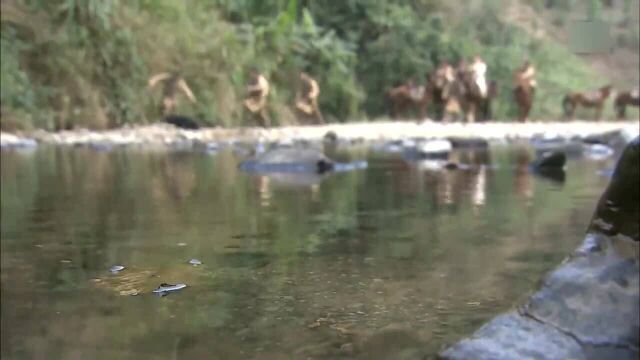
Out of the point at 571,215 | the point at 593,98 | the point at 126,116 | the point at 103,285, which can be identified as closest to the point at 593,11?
the point at 593,98

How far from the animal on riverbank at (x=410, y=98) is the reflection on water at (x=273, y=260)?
530 inches

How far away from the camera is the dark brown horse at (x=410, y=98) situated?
23.9 metres

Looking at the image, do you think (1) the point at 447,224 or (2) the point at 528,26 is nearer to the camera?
(1) the point at 447,224

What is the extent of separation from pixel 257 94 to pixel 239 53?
1.24 m

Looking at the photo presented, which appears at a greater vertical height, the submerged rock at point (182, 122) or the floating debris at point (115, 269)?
the floating debris at point (115, 269)

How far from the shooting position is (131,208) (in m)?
7.99

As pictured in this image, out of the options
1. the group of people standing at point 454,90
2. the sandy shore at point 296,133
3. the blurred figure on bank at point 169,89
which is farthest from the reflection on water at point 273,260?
the group of people standing at point 454,90

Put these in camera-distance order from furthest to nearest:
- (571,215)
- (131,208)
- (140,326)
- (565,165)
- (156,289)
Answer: (565,165) < (131,208) < (571,215) < (156,289) < (140,326)

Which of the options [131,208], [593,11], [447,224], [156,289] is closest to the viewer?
[156,289]

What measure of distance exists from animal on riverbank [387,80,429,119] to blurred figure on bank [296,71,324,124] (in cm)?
203

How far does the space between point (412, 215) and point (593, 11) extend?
2654cm

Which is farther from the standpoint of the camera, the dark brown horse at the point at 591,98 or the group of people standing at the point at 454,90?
the dark brown horse at the point at 591,98

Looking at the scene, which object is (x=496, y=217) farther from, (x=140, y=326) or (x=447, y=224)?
(x=140, y=326)

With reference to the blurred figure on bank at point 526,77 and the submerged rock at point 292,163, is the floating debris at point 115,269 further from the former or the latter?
the blurred figure on bank at point 526,77
